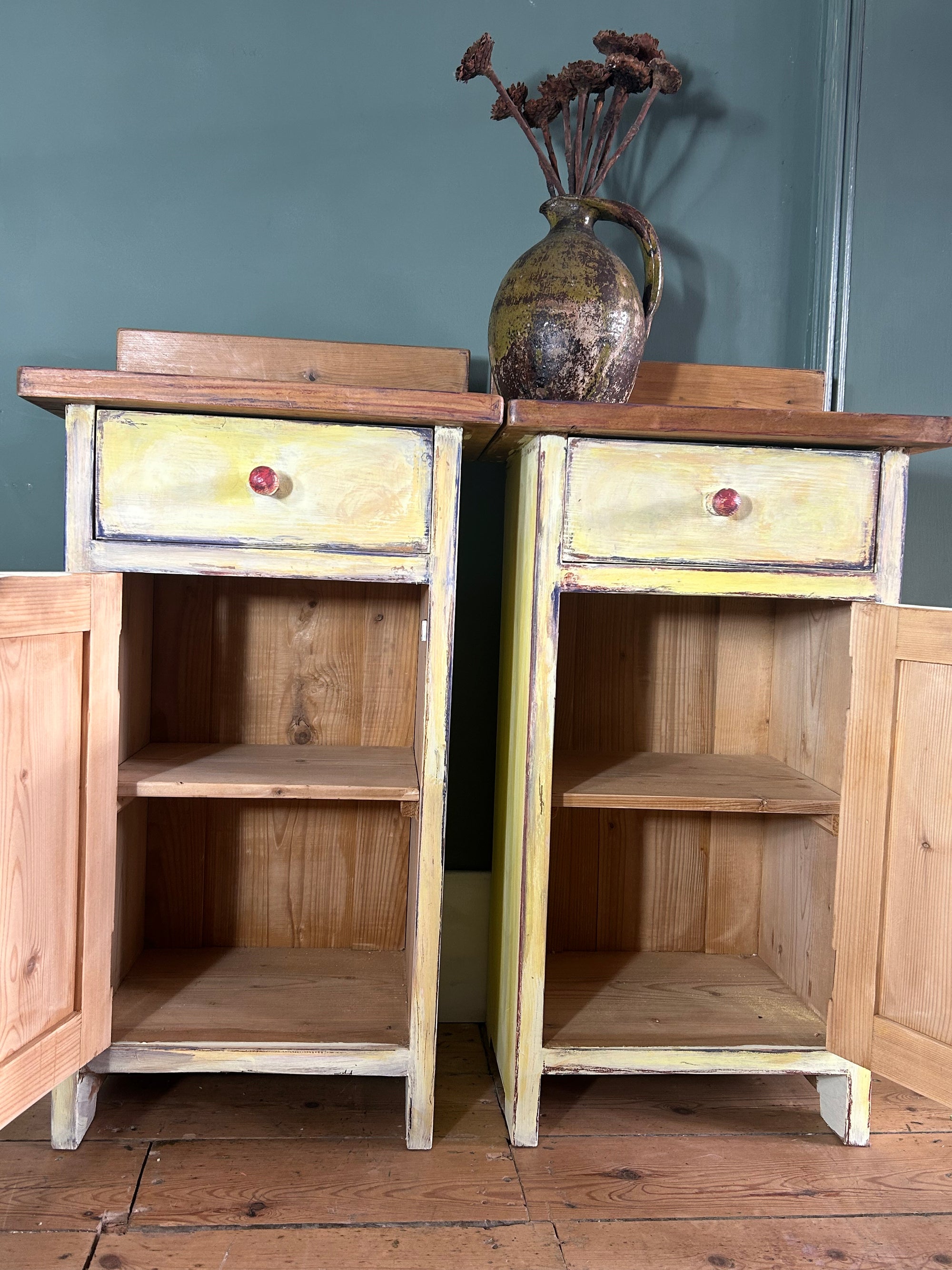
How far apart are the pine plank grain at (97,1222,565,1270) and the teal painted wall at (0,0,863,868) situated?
27.2 inches

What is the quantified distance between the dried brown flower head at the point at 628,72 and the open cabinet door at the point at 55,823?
1049 millimetres

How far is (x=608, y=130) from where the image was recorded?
158cm

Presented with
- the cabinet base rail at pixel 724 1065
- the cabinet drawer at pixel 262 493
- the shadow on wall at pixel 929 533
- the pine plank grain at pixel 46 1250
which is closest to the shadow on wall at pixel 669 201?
the shadow on wall at pixel 929 533

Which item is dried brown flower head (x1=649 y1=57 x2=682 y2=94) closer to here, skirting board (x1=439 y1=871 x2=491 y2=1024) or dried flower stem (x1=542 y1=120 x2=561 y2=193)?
dried flower stem (x1=542 y1=120 x2=561 y2=193)

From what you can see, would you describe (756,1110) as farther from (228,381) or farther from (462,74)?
(462,74)

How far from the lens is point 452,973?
1814 mm

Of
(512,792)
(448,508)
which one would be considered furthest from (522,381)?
(512,792)

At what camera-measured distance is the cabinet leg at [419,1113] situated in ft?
4.56

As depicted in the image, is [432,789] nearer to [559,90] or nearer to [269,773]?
[269,773]

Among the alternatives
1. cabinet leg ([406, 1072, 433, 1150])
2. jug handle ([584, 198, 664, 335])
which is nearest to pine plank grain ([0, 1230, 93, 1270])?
cabinet leg ([406, 1072, 433, 1150])

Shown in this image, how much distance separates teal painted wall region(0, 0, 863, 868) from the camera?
66.8 inches

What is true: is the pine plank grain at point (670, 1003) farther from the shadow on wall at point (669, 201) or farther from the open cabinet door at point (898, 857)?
the shadow on wall at point (669, 201)

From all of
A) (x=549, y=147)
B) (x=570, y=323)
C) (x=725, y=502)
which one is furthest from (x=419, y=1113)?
(x=549, y=147)

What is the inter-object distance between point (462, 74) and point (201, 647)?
1028 millimetres
